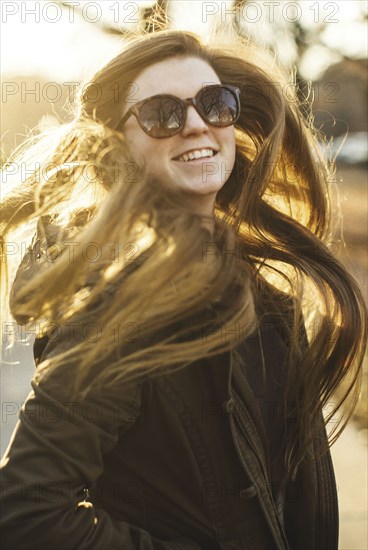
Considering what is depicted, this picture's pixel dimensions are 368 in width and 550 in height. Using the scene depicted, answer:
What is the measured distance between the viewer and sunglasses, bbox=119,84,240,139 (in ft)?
7.94

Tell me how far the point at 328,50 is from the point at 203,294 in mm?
9854

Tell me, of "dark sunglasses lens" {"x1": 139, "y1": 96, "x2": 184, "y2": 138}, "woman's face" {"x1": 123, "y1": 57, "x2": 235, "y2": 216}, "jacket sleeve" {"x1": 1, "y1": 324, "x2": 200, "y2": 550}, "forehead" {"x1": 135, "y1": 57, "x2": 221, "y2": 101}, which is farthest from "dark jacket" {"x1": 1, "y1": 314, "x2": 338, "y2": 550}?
"forehead" {"x1": 135, "y1": 57, "x2": 221, "y2": 101}

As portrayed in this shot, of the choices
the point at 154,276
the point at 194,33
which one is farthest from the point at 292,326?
the point at 194,33

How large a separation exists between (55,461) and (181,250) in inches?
23.1

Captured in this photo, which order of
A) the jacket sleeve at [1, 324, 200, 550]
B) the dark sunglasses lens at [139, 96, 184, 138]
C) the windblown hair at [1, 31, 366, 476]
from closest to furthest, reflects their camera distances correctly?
the jacket sleeve at [1, 324, 200, 550] → the windblown hair at [1, 31, 366, 476] → the dark sunglasses lens at [139, 96, 184, 138]

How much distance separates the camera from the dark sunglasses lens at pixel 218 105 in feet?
8.14

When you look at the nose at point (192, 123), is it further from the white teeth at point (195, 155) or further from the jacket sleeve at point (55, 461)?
the jacket sleeve at point (55, 461)

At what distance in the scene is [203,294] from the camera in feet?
6.75

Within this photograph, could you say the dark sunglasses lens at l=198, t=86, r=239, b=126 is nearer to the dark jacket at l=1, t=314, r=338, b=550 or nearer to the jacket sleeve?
the dark jacket at l=1, t=314, r=338, b=550

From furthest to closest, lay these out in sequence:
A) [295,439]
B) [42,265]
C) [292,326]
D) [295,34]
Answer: [295,34], [292,326], [295,439], [42,265]

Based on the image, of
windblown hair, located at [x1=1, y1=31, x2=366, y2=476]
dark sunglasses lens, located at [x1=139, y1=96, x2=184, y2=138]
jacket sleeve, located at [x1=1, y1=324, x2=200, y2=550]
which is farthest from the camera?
dark sunglasses lens, located at [x1=139, y1=96, x2=184, y2=138]

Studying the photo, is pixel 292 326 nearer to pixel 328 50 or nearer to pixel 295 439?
pixel 295 439

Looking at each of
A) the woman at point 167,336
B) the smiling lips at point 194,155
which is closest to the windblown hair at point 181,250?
the woman at point 167,336

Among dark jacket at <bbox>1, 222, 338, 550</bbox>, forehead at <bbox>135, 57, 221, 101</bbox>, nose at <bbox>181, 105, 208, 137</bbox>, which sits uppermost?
forehead at <bbox>135, 57, 221, 101</bbox>
